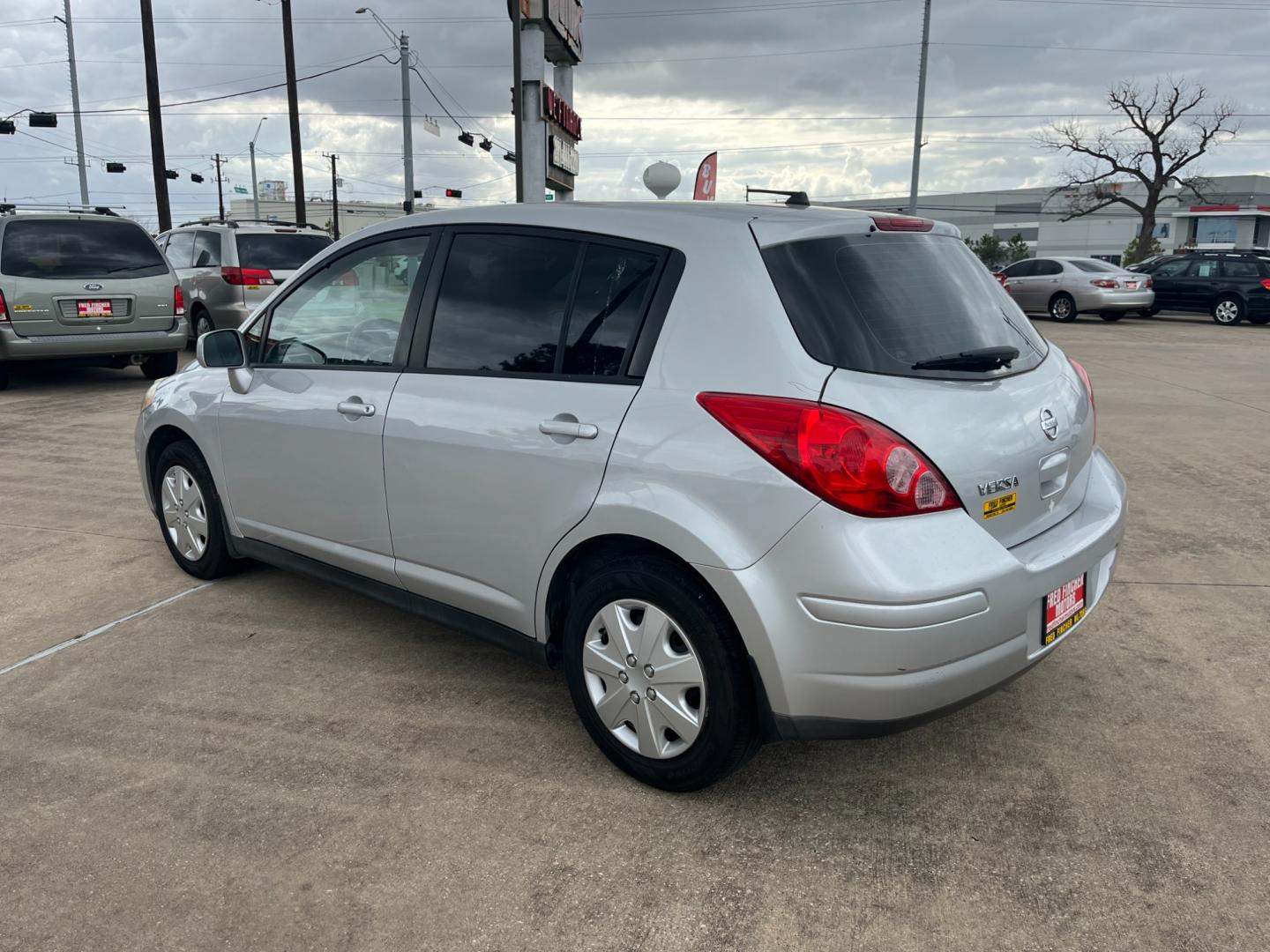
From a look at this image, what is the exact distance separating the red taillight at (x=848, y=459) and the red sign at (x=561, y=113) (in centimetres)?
1542

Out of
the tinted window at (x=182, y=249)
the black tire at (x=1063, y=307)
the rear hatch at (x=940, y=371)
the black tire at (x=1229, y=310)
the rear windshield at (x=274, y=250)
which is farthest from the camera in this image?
the black tire at (x=1063, y=307)

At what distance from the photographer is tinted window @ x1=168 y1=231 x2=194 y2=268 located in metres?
13.5

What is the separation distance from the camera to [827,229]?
9.23 ft

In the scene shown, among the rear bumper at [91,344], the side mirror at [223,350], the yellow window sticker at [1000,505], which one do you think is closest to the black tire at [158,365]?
the rear bumper at [91,344]

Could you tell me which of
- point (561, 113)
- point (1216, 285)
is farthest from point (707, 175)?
point (1216, 285)

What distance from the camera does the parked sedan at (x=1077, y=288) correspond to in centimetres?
2155

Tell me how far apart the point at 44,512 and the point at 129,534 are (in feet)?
2.88

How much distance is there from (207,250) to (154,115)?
41.8ft

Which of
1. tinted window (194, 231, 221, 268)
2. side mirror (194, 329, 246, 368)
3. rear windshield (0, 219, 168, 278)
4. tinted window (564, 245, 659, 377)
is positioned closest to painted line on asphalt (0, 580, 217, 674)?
side mirror (194, 329, 246, 368)

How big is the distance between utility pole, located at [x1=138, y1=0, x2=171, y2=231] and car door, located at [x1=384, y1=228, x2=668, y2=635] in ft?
71.1

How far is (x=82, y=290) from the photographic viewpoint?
10055mm

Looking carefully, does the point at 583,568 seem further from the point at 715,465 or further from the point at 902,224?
the point at 902,224

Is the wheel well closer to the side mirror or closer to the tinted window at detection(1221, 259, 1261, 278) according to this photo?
the side mirror

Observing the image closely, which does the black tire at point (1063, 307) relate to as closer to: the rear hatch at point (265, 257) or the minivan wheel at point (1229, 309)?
the minivan wheel at point (1229, 309)
